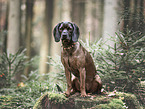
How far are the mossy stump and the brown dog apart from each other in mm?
141

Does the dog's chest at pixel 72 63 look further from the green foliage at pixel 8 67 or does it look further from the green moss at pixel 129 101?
the green foliage at pixel 8 67

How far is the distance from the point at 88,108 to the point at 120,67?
195cm

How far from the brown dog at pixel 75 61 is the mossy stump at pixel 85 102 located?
0.14 meters

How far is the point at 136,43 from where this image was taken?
171 inches

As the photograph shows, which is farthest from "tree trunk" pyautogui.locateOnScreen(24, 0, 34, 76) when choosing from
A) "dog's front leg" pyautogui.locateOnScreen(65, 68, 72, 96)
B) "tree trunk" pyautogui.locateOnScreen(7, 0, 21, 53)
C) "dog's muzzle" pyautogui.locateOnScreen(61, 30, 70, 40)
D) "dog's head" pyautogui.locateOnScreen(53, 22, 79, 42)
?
"dog's muzzle" pyautogui.locateOnScreen(61, 30, 70, 40)

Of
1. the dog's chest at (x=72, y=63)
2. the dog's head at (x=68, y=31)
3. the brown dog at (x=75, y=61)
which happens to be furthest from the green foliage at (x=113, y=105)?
the dog's head at (x=68, y=31)

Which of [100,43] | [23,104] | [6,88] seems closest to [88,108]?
[23,104]

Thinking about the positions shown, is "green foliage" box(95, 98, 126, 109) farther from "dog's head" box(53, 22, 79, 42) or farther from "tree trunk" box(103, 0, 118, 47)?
"tree trunk" box(103, 0, 118, 47)

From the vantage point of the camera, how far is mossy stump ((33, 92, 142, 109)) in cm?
286

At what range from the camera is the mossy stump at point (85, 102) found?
9.37ft

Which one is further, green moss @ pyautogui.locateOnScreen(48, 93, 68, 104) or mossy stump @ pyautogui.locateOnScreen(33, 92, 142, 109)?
green moss @ pyautogui.locateOnScreen(48, 93, 68, 104)

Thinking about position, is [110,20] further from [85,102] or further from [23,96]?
[23,96]

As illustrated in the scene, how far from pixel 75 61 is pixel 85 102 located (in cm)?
72

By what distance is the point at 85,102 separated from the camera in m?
2.85
